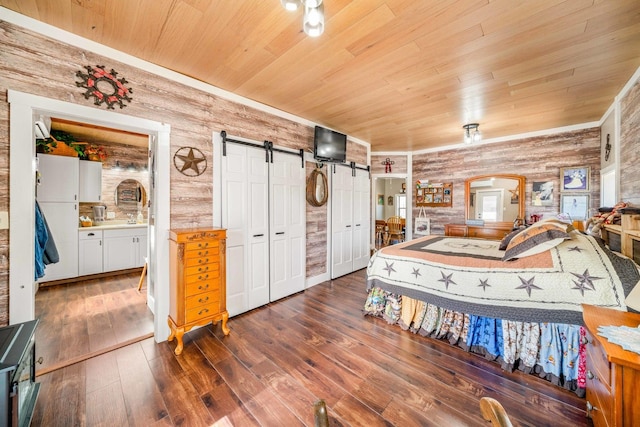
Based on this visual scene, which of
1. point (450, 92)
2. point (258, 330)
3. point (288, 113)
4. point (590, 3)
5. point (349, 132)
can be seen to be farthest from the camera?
point (349, 132)

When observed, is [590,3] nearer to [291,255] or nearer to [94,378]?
[291,255]

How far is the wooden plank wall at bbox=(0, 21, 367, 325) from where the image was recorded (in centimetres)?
170

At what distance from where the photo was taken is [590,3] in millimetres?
1535

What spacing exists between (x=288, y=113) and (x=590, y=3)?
289cm

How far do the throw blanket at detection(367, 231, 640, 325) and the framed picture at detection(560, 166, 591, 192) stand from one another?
233 centimetres

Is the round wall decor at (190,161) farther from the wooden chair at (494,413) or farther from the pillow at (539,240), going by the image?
the pillow at (539,240)

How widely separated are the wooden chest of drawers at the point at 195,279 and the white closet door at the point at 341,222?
85.9 inches

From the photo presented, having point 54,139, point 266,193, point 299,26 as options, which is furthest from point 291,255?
point 54,139

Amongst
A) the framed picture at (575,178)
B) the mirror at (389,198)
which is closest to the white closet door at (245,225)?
the framed picture at (575,178)

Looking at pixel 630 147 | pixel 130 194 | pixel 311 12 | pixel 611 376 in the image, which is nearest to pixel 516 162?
pixel 630 147

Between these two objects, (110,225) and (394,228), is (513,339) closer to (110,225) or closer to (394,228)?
(394,228)

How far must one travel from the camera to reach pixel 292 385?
5.85ft

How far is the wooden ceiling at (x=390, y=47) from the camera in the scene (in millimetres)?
1615

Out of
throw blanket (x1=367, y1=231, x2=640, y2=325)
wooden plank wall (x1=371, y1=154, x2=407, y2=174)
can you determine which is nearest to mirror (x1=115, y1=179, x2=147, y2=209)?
wooden plank wall (x1=371, y1=154, x2=407, y2=174)
